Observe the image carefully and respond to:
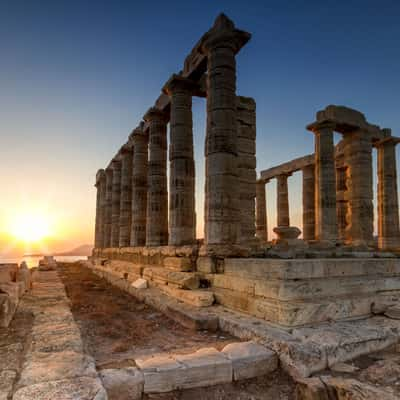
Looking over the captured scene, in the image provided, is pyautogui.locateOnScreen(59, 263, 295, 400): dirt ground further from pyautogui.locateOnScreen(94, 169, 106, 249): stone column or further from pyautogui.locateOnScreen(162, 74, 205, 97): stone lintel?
pyautogui.locateOnScreen(94, 169, 106, 249): stone column

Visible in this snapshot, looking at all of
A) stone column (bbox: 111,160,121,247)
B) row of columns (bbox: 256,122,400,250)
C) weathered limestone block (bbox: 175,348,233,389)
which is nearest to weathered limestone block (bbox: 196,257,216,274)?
weathered limestone block (bbox: 175,348,233,389)

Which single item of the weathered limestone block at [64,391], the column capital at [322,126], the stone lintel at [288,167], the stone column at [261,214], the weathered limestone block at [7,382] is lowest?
the weathered limestone block at [7,382]

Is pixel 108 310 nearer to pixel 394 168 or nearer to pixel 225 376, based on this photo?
pixel 225 376

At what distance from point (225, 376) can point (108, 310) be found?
516 cm

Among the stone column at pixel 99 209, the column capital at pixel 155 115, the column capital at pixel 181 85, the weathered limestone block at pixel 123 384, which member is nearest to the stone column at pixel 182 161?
the column capital at pixel 181 85

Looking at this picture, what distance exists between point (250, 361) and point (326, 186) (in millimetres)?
15356

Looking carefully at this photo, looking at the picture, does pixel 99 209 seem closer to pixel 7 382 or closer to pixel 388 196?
pixel 388 196

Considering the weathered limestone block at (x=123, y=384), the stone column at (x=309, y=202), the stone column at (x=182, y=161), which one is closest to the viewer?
the weathered limestone block at (x=123, y=384)

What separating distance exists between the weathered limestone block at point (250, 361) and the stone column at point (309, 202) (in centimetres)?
2026

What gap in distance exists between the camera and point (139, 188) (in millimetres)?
18438

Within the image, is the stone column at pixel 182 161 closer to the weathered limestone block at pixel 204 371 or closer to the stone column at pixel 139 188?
the stone column at pixel 139 188

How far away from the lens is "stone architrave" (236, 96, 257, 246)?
13.6 m

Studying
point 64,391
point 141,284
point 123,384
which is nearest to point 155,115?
point 141,284

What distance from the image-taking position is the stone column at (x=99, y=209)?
2912cm
